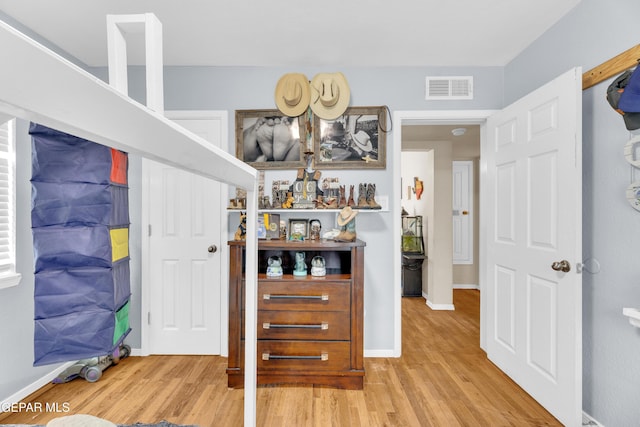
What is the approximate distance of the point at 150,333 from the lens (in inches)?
110

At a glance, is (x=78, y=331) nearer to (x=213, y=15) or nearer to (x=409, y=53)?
(x=213, y=15)

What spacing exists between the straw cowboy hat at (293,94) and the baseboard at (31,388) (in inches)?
104

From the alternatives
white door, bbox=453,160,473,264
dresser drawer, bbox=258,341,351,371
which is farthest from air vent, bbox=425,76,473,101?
white door, bbox=453,160,473,264

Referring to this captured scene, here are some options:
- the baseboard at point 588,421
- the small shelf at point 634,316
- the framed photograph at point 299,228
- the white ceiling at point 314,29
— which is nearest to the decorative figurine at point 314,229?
the framed photograph at point 299,228

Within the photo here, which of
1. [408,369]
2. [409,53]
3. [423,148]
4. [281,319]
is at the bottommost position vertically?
[408,369]

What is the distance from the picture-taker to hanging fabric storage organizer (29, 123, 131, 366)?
4.10ft

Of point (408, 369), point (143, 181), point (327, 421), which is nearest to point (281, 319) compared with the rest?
point (327, 421)

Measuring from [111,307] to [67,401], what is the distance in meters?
1.35

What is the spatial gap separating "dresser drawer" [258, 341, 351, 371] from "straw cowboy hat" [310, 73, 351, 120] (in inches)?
71.1

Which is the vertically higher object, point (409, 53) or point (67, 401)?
point (409, 53)

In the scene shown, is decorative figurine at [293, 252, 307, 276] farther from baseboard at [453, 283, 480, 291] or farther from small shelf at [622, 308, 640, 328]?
baseboard at [453, 283, 480, 291]

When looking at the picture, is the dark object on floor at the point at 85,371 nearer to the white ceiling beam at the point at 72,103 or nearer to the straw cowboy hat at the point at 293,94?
the straw cowboy hat at the point at 293,94

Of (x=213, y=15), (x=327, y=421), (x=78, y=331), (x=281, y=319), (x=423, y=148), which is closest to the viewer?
(x=78, y=331)

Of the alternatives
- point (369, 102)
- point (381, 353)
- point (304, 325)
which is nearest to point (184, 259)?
point (304, 325)
